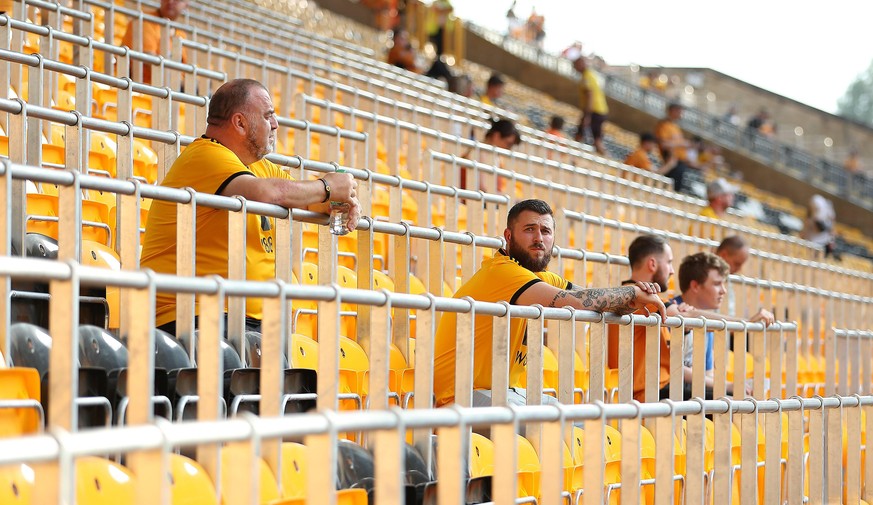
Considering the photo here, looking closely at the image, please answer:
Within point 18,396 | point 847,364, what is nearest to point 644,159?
point 847,364

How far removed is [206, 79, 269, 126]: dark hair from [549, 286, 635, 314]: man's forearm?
1.27 m

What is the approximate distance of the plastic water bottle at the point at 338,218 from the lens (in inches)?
158

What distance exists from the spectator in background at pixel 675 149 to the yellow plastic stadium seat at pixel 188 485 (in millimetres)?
9763

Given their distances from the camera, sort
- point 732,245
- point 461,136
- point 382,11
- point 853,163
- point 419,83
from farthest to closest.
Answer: point 853,163
point 382,11
point 419,83
point 461,136
point 732,245

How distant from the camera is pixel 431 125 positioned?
8.73 m

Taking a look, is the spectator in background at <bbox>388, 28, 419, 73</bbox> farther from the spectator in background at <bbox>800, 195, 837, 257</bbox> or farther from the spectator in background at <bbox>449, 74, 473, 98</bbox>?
the spectator in background at <bbox>800, 195, 837, 257</bbox>

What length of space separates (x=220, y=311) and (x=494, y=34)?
16.2m

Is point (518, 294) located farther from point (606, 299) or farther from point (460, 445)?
point (460, 445)

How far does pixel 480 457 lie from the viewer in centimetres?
353

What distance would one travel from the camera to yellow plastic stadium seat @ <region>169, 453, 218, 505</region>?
2.55m

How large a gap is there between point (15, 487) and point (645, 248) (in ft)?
11.7

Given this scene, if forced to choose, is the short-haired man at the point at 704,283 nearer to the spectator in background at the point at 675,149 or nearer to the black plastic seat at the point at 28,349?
the black plastic seat at the point at 28,349

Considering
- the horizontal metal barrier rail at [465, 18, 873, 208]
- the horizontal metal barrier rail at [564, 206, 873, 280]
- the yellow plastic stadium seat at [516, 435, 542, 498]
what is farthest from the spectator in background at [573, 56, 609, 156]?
the yellow plastic stadium seat at [516, 435, 542, 498]

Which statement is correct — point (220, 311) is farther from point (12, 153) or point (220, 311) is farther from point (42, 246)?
point (12, 153)
